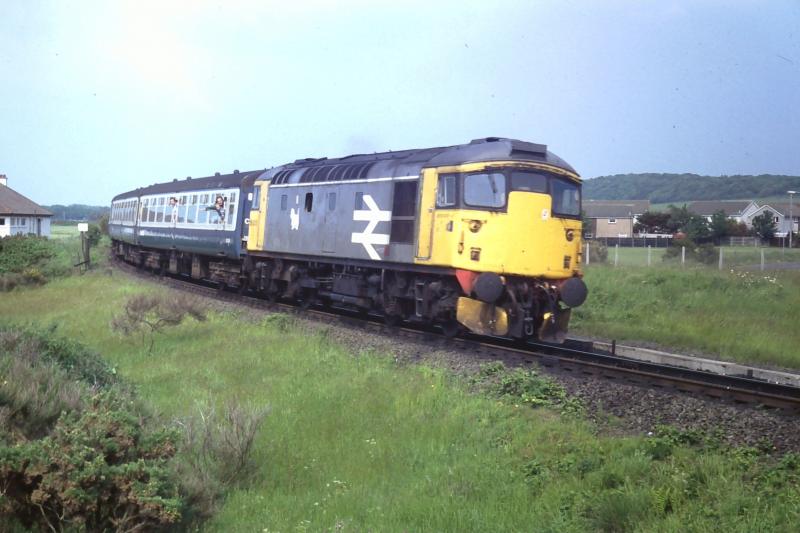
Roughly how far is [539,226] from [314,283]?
23.8 ft

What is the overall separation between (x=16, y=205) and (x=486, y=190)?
60371 mm

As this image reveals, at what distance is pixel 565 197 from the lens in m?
14.8

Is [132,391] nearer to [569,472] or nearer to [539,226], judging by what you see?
[569,472]

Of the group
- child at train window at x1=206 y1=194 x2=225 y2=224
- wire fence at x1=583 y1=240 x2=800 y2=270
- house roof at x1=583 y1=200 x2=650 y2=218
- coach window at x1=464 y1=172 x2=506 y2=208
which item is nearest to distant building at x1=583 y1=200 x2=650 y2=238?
house roof at x1=583 y1=200 x2=650 y2=218

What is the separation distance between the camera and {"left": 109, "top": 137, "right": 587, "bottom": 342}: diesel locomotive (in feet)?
45.9

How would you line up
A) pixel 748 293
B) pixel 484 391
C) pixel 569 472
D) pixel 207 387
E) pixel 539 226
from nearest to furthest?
pixel 569 472, pixel 484 391, pixel 207 387, pixel 539 226, pixel 748 293

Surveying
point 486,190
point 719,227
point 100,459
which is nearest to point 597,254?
point 719,227

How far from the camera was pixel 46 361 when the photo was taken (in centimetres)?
968

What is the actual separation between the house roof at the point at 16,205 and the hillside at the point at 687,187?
146ft

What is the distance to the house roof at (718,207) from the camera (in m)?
45.8

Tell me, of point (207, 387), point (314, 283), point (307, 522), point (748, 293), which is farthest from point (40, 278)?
point (307, 522)

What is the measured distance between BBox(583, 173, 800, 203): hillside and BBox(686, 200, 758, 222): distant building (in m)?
1.86

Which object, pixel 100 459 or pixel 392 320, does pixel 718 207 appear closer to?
pixel 392 320

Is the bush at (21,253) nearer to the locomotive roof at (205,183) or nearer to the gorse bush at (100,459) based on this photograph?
the locomotive roof at (205,183)
